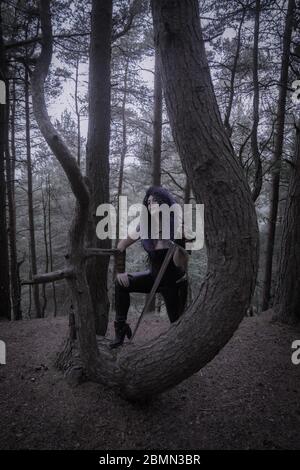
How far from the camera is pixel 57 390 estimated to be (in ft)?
10.7

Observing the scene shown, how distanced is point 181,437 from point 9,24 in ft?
31.7

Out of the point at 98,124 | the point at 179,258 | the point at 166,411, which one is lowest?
the point at 166,411

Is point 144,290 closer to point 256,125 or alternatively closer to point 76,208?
point 76,208

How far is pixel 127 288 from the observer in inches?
140

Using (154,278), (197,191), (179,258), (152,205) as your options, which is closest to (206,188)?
(197,191)

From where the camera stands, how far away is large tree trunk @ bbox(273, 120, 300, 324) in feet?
17.5

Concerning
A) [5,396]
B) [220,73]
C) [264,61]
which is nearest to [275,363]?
[5,396]

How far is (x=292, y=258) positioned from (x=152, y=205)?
3470 mm

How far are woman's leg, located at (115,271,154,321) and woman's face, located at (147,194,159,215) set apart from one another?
846 millimetres

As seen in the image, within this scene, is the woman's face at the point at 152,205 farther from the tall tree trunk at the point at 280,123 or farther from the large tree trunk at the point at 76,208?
the tall tree trunk at the point at 280,123

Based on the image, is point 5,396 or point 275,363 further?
point 275,363
